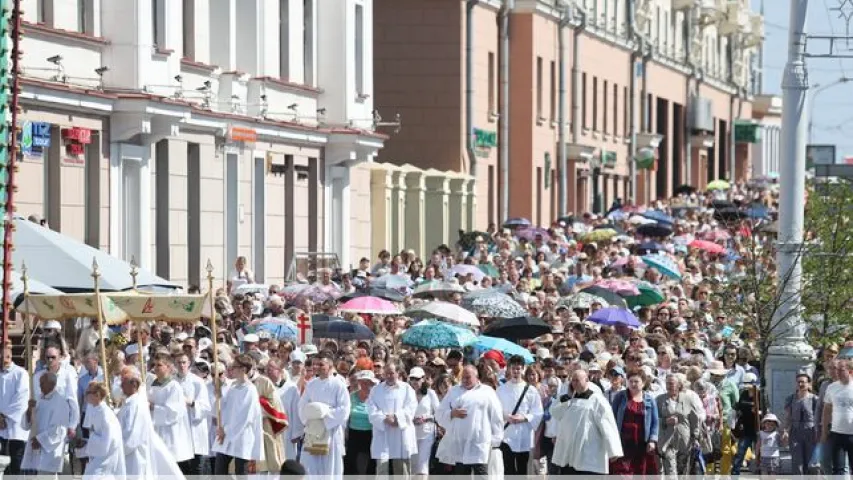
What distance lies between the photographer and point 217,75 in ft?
129

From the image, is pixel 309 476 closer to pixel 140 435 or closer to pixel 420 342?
pixel 140 435

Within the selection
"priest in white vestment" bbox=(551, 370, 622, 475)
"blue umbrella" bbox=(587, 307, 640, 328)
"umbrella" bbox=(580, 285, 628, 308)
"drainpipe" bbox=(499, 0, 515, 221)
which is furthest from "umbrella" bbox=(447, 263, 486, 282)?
"drainpipe" bbox=(499, 0, 515, 221)

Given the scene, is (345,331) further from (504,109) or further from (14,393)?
(504,109)

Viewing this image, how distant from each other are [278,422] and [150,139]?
1318 cm

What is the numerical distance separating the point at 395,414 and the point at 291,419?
997mm

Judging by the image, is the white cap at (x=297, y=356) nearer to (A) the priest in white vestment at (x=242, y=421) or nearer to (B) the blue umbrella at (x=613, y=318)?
(A) the priest in white vestment at (x=242, y=421)

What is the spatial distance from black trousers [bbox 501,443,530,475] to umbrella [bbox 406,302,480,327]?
280 inches

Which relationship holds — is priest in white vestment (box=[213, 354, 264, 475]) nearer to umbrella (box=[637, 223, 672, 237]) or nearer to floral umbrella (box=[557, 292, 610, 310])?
floral umbrella (box=[557, 292, 610, 310])

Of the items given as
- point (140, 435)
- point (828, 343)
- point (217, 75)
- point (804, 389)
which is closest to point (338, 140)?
point (217, 75)

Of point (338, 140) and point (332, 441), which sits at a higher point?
point (338, 140)

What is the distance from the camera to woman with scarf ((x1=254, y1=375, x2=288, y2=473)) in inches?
922

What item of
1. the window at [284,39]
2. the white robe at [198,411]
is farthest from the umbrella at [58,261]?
the window at [284,39]

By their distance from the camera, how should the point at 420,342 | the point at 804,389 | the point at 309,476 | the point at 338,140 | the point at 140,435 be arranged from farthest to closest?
1. the point at 338,140
2. the point at 420,342
3. the point at 804,389
4. the point at 309,476
5. the point at 140,435

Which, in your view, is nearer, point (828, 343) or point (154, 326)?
point (154, 326)
